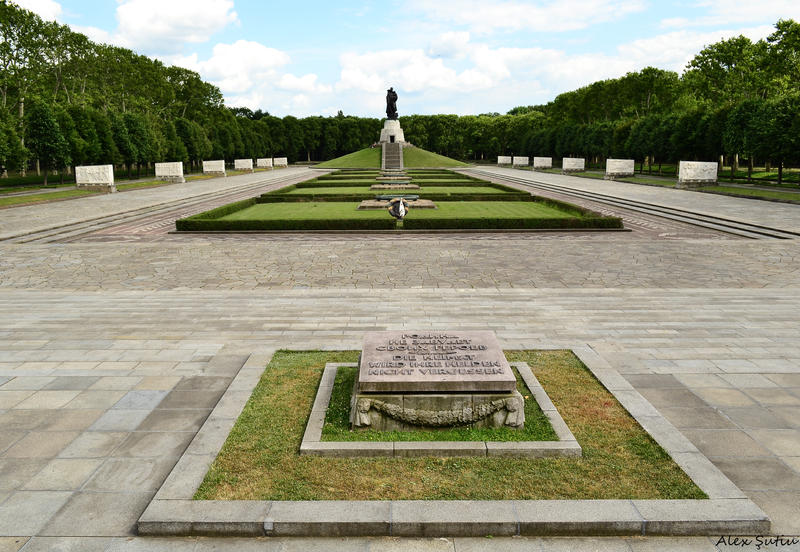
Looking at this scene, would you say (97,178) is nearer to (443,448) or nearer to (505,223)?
(505,223)

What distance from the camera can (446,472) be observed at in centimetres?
524

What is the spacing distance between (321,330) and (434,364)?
426cm

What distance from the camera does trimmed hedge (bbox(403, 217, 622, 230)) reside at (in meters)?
22.7

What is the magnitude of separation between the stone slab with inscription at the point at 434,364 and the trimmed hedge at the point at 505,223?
16.0 metres

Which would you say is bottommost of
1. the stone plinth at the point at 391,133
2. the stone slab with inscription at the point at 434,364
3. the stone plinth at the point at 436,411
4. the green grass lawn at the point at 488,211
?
the stone plinth at the point at 436,411

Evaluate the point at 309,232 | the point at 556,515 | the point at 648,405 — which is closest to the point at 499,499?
the point at 556,515

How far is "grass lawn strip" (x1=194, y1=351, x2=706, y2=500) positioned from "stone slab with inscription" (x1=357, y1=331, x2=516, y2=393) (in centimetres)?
78

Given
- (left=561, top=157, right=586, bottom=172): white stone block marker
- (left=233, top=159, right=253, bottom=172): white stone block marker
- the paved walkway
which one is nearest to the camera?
the paved walkway

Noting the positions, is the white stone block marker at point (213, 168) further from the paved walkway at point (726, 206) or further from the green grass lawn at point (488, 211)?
the paved walkway at point (726, 206)

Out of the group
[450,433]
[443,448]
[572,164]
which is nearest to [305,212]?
[450,433]

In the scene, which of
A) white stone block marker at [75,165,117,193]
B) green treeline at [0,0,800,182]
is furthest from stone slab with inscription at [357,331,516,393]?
green treeline at [0,0,800,182]

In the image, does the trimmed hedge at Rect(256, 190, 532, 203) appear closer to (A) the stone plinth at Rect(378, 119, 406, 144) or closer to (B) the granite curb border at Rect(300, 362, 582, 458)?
(B) the granite curb border at Rect(300, 362, 582, 458)

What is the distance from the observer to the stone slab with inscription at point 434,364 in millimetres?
5859

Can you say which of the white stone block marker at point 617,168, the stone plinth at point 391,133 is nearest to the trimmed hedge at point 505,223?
the white stone block marker at point 617,168
